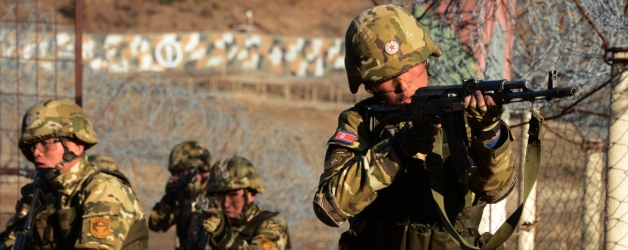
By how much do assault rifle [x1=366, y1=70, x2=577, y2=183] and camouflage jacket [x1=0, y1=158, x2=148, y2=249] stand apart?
1965mm

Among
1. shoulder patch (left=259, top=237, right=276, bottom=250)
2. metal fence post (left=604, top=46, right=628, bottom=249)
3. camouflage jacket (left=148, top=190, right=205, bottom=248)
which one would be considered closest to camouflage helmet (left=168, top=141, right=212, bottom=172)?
camouflage jacket (left=148, top=190, right=205, bottom=248)

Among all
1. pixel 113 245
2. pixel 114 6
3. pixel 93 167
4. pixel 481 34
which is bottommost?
pixel 113 245

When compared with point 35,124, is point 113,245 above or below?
below

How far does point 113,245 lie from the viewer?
15.4ft

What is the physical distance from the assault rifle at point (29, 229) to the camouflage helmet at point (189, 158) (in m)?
2.98

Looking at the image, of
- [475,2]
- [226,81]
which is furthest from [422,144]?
[226,81]

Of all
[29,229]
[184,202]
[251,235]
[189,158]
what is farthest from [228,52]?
[29,229]

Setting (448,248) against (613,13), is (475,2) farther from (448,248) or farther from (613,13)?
(448,248)

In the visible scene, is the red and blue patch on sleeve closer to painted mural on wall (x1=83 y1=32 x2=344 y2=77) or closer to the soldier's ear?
the soldier's ear

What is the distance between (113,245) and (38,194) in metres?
0.66

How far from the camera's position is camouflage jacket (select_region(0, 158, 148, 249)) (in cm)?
470

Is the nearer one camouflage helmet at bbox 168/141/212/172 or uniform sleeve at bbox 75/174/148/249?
uniform sleeve at bbox 75/174/148/249

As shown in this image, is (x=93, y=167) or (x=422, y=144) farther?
(x=93, y=167)

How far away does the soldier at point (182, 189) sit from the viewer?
782 centimetres
